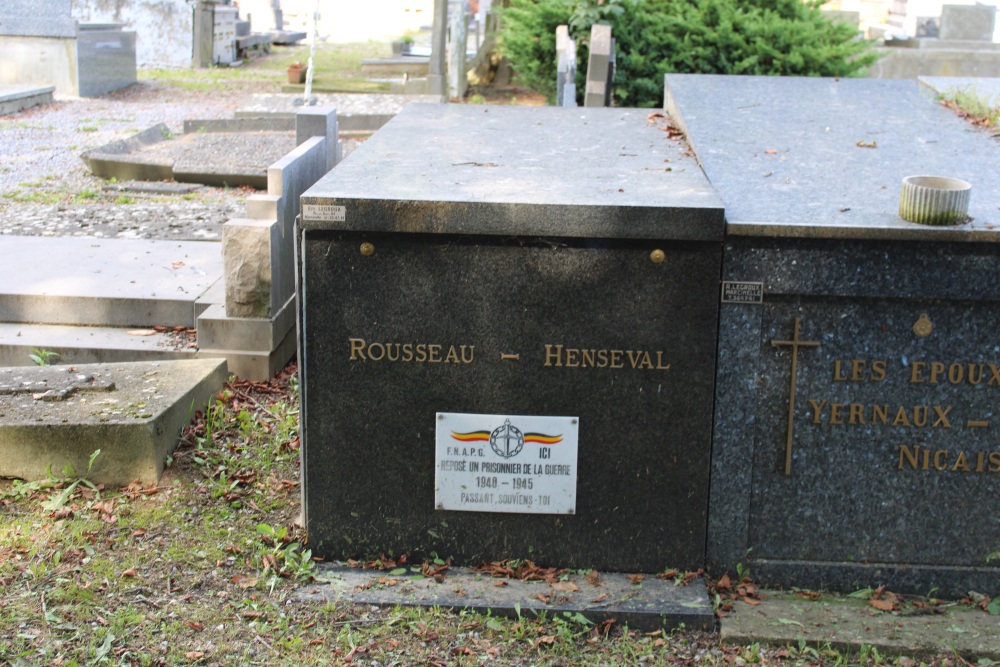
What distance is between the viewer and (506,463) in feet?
10.9

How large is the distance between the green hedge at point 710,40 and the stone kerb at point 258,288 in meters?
6.52

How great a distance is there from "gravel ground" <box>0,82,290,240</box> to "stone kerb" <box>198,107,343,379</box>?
83.8 inches

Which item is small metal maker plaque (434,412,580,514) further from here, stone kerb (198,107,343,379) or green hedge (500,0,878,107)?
green hedge (500,0,878,107)

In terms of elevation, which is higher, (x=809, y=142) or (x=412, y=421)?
(x=809, y=142)

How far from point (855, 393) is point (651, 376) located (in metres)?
0.60

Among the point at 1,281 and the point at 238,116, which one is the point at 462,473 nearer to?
the point at 1,281

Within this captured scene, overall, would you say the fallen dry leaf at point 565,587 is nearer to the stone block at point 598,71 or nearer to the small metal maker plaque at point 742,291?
the small metal maker plaque at point 742,291

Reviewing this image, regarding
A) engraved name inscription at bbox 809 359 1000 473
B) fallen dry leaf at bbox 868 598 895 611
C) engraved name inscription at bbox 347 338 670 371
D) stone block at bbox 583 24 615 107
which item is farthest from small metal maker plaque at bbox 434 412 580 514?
stone block at bbox 583 24 615 107

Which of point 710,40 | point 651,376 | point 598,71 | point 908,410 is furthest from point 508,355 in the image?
point 710,40

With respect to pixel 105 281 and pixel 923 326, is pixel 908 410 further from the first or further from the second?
pixel 105 281

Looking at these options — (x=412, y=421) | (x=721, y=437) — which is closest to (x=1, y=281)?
(x=412, y=421)

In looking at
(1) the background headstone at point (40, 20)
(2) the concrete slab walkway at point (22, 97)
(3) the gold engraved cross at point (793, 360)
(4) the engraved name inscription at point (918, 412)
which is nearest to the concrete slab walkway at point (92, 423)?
(3) the gold engraved cross at point (793, 360)

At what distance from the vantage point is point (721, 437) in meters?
3.25

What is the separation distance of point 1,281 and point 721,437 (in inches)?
151
